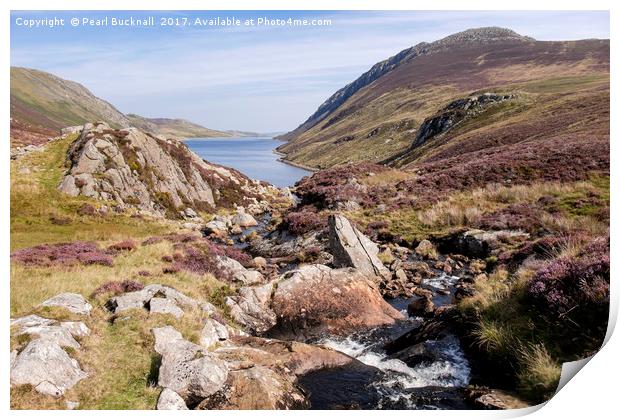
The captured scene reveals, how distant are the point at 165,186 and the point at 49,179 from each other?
43.1 feet

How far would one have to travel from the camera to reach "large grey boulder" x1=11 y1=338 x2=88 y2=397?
9.06m

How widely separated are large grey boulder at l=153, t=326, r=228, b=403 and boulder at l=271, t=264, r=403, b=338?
612 centimetres

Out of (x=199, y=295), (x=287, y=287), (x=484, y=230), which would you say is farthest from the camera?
(x=484, y=230)

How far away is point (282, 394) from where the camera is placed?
35.0ft

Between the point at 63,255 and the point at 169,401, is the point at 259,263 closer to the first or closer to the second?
the point at 63,255

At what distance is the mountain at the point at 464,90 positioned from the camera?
90.9 meters

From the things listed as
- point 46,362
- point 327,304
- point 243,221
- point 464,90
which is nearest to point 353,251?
point 327,304

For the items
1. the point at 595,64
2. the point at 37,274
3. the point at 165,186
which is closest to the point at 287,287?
the point at 37,274

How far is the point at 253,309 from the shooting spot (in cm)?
1727

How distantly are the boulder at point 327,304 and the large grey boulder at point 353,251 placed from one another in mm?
3128

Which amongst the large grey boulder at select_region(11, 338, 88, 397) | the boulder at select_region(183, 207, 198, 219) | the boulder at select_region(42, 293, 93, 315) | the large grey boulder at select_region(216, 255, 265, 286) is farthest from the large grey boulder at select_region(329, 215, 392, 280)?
the boulder at select_region(183, 207, 198, 219)

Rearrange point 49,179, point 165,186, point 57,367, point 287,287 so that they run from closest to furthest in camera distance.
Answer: point 57,367
point 287,287
point 49,179
point 165,186

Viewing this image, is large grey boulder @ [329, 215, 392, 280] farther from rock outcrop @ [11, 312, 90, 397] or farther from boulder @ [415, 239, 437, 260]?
rock outcrop @ [11, 312, 90, 397]
